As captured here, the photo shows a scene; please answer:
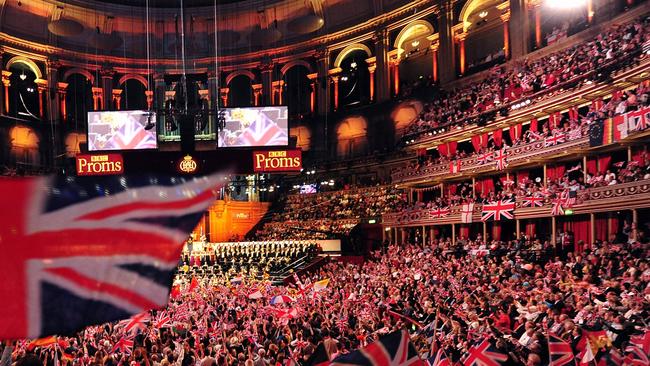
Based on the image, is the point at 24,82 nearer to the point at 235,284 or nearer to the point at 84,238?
the point at 235,284

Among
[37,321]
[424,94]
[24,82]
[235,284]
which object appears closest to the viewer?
[37,321]

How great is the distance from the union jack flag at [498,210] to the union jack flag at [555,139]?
3.43m

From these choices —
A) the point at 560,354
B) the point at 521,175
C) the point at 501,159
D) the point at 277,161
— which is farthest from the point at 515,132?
the point at 560,354

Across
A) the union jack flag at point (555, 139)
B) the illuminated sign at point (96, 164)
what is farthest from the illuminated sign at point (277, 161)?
the union jack flag at point (555, 139)

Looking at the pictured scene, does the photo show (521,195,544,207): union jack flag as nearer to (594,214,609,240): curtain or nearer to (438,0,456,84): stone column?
(594,214,609,240): curtain

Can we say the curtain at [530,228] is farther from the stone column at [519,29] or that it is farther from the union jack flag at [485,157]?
the stone column at [519,29]

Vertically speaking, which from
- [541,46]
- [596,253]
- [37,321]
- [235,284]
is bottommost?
[235,284]

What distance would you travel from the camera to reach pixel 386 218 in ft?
135

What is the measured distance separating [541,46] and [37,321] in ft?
122

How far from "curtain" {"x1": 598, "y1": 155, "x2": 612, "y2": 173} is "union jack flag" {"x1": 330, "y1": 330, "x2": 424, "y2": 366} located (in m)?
25.1

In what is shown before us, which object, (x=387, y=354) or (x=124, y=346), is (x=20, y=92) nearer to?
(x=124, y=346)

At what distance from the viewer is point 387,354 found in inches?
218

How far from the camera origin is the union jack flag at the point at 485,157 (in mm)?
32875

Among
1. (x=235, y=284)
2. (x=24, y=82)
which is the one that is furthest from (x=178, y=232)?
(x=24, y=82)
